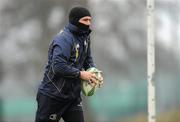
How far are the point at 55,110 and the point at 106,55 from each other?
50.7 feet

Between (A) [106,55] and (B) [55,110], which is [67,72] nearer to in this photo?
(B) [55,110]

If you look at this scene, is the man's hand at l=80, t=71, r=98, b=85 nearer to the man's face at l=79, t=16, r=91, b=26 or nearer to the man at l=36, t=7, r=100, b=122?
the man at l=36, t=7, r=100, b=122

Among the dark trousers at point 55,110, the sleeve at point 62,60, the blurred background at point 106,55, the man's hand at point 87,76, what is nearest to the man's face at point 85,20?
the sleeve at point 62,60

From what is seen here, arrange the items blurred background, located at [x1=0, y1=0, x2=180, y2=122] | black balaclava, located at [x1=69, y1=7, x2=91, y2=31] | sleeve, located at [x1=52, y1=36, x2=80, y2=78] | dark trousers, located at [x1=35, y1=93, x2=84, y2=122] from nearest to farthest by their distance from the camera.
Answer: sleeve, located at [x1=52, y1=36, x2=80, y2=78] < black balaclava, located at [x1=69, y1=7, x2=91, y2=31] < dark trousers, located at [x1=35, y1=93, x2=84, y2=122] < blurred background, located at [x1=0, y1=0, x2=180, y2=122]

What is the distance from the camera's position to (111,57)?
24.5 meters

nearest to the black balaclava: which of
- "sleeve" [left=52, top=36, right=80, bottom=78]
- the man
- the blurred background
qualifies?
the man

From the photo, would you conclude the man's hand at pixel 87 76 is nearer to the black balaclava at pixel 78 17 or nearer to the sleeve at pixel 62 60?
the sleeve at pixel 62 60

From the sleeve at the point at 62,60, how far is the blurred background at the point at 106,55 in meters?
15.0

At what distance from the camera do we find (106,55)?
24484mm

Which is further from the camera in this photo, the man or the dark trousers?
the dark trousers

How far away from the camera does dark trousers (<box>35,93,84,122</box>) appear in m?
9.02

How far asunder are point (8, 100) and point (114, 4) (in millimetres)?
4712

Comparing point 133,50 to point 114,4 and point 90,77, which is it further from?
point 90,77

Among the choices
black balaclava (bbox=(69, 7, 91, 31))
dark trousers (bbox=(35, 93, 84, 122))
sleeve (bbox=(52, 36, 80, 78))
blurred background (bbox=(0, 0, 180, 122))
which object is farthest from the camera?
blurred background (bbox=(0, 0, 180, 122))
